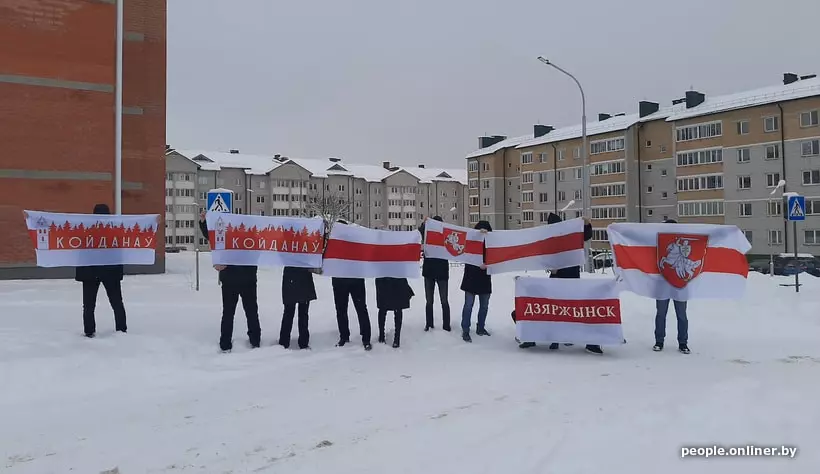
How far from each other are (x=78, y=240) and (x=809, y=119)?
58936 mm

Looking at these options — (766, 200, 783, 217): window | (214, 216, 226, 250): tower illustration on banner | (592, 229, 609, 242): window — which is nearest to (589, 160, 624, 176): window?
(592, 229, 609, 242): window

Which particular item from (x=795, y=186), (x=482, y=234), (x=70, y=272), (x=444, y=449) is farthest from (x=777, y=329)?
(x=795, y=186)

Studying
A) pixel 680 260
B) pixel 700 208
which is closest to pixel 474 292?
pixel 680 260

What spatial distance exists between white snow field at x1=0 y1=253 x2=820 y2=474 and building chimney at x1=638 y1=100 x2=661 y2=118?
63.4 meters

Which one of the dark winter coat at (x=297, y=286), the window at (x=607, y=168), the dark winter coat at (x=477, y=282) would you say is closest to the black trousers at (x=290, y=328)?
the dark winter coat at (x=297, y=286)

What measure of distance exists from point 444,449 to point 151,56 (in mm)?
26962

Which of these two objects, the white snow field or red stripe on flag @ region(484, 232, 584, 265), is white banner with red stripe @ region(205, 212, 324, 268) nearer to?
the white snow field

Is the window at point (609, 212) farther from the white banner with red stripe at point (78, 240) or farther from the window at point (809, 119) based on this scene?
the white banner with red stripe at point (78, 240)

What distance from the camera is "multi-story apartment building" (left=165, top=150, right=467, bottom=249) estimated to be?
4028 inches

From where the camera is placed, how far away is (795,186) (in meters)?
54.3

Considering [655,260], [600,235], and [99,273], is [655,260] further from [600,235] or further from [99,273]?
[600,235]

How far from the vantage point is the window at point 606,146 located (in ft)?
233

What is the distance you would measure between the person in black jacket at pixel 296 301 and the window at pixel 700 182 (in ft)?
197

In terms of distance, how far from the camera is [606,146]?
72.8 meters
